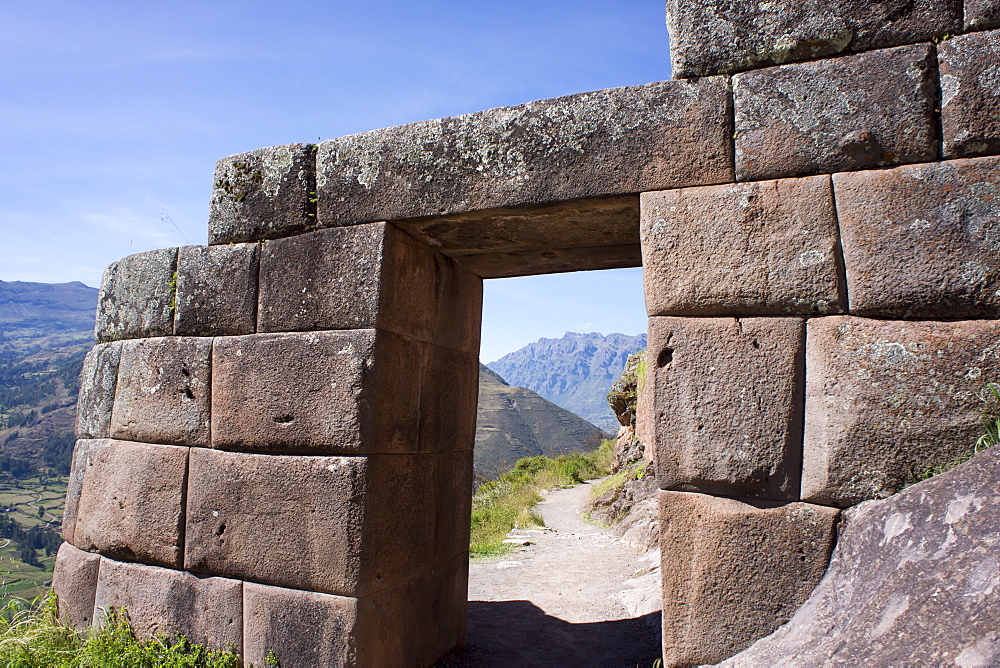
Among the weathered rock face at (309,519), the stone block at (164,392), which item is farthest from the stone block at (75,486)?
the weathered rock face at (309,519)

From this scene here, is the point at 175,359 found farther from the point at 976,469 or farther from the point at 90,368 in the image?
the point at 976,469

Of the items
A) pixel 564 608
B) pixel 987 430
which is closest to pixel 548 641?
pixel 564 608

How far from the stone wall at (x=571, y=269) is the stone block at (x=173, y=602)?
19 millimetres

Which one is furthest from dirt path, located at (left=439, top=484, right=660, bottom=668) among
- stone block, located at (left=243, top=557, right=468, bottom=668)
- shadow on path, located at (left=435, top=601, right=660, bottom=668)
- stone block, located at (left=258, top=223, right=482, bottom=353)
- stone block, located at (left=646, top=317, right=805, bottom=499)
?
stone block, located at (left=258, top=223, right=482, bottom=353)

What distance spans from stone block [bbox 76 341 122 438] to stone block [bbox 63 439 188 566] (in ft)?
0.44

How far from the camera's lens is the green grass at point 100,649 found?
3.49m

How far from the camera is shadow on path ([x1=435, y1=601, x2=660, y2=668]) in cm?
432

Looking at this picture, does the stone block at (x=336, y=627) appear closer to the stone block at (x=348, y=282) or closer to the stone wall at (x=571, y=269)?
the stone wall at (x=571, y=269)

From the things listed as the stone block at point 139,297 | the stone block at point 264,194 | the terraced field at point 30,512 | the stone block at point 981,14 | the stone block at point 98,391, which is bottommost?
the terraced field at point 30,512

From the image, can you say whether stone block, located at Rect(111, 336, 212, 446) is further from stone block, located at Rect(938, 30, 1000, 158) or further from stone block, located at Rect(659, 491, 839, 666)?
stone block, located at Rect(938, 30, 1000, 158)

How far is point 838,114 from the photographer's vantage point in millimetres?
2803

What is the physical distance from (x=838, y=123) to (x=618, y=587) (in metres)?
4.94

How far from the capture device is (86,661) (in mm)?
3521

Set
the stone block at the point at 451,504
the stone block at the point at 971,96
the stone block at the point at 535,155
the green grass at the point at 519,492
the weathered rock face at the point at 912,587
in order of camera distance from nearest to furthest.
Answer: the weathered rock face at the point at 912,587, the stone block at the point at 971,96, the stone block at the point at 535,155, the stone block at the point at 451,504, the green grass at the point at 519,492
